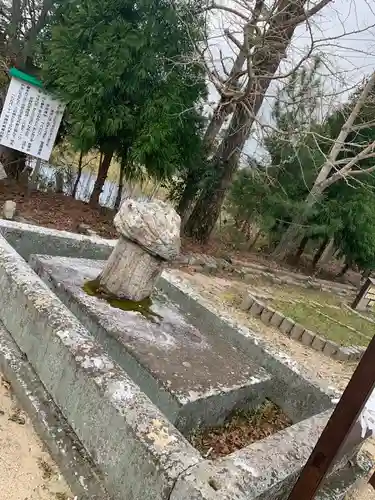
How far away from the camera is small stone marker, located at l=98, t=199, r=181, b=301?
3.24 metres

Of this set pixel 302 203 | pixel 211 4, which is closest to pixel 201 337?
pixel 211 4

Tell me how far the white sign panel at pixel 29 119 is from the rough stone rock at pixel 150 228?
3.98 m

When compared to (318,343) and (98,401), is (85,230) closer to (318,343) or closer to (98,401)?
(318,343)

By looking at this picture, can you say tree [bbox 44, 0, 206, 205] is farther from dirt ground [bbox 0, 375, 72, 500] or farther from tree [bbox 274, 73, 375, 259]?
dirt ground [bbox 0, 375, 72, 500]

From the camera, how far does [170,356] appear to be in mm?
2949

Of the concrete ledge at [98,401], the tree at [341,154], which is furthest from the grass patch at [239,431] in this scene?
the tree at [341,154]

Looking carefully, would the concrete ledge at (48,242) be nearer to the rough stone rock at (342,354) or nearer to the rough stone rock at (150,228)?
the rough stone rock at (150,228)

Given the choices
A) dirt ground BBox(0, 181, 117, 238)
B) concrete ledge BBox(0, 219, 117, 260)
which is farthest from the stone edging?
concrete ledge BBox(0, 219, 117, 260)

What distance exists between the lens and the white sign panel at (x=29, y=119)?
644 cm

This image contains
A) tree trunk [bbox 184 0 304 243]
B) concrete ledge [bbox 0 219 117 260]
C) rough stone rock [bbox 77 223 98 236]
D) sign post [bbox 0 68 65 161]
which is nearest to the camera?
concrete ledge [bbox 0 219 117 260]

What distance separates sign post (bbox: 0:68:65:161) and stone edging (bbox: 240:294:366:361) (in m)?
4.02

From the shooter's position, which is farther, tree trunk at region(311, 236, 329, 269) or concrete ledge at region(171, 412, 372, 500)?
tree trunk at region(311, 236, 329, 269)

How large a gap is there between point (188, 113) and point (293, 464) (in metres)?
6.32

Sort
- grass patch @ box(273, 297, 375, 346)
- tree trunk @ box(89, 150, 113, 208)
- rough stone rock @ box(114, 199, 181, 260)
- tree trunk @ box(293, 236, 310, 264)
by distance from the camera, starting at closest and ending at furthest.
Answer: rough stone rock @ box(114, 199, 181, 260) → grass patch @ box(273, 297, 375, 346) → tree trunk @ box(89, 150, 113, 208) → tree trunk @ box(293, 236, 310, 264)
